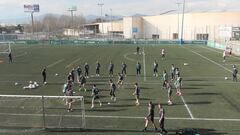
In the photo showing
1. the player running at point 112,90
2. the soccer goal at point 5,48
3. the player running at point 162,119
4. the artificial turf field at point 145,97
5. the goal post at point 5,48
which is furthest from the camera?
the soccer goal at point 5,48

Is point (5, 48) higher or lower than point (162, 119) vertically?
higher

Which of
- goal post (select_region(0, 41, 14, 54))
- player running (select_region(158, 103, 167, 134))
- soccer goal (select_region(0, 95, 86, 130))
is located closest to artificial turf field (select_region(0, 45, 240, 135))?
soccer goal (select_region(0, 95, 86, 130))

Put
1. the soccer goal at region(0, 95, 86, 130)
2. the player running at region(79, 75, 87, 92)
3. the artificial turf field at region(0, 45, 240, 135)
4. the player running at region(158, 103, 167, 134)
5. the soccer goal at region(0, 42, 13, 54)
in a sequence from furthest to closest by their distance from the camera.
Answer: the soccer goal at region(0, 42, 13, 54) → the player running at region(79, 75, 87, 92) → the artificial turf field at region(0, 45, 240, 135) → the soccer goal at region(0, 95, 86, 130) → the player running at region(158, 103, 167, 134)

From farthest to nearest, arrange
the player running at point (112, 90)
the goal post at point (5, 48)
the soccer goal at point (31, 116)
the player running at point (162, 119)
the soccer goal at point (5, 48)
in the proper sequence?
the soccer goal at point (5, 48)
the goal post at point (5, 48)
the player running at point (112, 90)
the soccer goal at point (31, 116)
the player running at point (162, 119)

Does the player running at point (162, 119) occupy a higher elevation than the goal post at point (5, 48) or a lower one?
lower

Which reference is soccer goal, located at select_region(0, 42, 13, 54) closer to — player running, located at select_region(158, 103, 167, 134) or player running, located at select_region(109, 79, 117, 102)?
player running, located at select_region(109, 79, 117, 102)

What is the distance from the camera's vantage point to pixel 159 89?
29.8 meters

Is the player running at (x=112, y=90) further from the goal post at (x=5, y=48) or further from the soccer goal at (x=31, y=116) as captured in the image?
the goal post at (x=5, y=48)

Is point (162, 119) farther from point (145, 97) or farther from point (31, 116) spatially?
point (145, 97)

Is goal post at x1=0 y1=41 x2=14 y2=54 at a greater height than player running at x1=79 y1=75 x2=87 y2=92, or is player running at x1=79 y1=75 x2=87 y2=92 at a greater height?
goal post at x1=0 y1=41 x2=14 y2=54

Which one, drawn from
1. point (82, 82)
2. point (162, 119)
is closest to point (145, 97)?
point (82, 82)

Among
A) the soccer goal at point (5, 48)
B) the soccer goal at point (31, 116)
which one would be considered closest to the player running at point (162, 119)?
the soccer goal at point (31, 116)

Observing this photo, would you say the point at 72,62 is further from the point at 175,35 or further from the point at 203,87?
the point at 175,35

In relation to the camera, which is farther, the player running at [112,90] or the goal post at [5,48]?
the goal post at [5,48]
